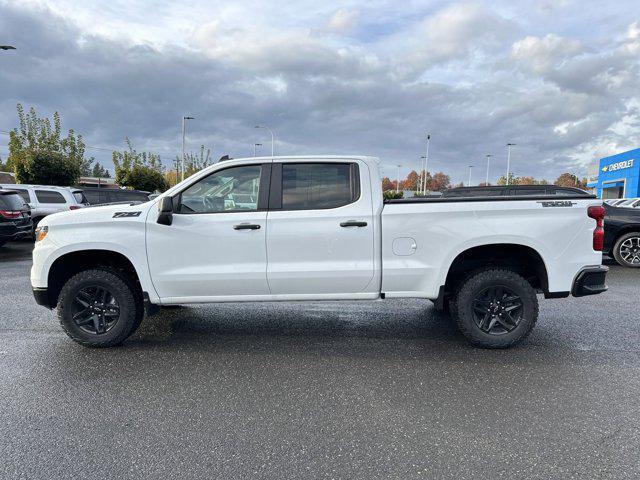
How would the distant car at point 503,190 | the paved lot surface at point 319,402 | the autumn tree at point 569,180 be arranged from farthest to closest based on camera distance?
the autumn tree at point 569,180
the distant car at point 503,190
the paved lot surface at point 319,402

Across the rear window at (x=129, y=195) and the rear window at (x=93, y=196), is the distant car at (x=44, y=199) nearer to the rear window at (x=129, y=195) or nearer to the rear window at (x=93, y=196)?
the rear window at (x=93, y=196)

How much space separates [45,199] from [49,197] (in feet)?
0.42

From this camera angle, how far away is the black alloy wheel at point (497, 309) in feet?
14.4

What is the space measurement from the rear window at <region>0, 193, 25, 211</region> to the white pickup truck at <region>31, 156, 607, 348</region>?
8321 mm

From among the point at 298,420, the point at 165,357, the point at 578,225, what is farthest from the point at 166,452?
the point at 578,225

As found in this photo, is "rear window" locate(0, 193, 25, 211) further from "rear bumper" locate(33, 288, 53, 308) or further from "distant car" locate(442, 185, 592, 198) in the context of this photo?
"distant car" locate(442, 185, 592, 198)

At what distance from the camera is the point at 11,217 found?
1114 centimetres

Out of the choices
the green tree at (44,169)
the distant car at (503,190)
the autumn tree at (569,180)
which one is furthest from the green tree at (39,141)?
the autumn tree at (569,180)

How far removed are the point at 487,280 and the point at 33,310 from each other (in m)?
5.78

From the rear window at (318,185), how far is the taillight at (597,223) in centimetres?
225

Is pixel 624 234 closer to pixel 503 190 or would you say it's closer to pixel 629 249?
pixel 629 249

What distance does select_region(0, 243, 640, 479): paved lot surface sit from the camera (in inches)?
104

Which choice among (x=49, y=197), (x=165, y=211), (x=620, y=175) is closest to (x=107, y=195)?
(x=49, y=197)

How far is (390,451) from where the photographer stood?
9.02 ft
